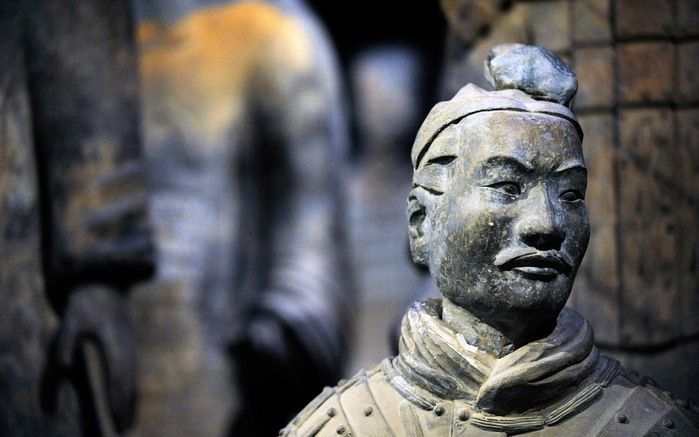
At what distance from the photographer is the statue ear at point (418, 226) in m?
2.31

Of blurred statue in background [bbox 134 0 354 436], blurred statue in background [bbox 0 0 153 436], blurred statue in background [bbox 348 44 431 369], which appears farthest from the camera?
blurred statue in background [bbox 348 44 431 369]

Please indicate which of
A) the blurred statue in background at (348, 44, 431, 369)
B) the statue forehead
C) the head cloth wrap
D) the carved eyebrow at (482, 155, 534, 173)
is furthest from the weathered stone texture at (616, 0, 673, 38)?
the blurred statue in background at (348, 44, 431, 369)

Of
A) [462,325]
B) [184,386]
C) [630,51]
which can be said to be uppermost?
[630,51]

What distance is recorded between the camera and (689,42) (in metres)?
3.15

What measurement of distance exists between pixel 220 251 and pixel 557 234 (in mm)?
2571

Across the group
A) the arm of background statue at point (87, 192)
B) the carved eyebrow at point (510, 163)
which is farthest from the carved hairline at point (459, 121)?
the arm of background statue at point (87, 192)

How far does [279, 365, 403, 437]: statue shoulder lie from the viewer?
2238 mm

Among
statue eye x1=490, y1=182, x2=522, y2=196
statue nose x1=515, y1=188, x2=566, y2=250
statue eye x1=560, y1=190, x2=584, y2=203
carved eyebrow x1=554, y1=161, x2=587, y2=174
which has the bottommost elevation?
statue nose x1=515, y1=188, x2=566, y2=250

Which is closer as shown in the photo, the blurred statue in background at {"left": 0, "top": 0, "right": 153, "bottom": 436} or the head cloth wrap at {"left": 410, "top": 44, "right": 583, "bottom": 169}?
the head cloth wrap at {"left": 410, "top": 44, "right": 583, "bottom": 169}

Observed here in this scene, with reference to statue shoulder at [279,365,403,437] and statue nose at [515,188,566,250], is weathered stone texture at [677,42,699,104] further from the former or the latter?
statue shoulder at [279,365,403,437]

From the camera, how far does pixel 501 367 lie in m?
2.17

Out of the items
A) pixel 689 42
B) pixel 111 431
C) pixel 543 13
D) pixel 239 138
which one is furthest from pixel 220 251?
pixel 689 42

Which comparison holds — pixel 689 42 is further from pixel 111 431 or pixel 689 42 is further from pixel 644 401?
pixel 111 431

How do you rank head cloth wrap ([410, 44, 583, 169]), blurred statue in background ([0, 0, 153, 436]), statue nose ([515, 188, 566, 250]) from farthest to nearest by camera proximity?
1. blurred statue in background ([0, 0, 153, 436])
2. head cloth wrap ([410, 44, 583, 169])
3. statue nose ([515, 188, 566, 250])
